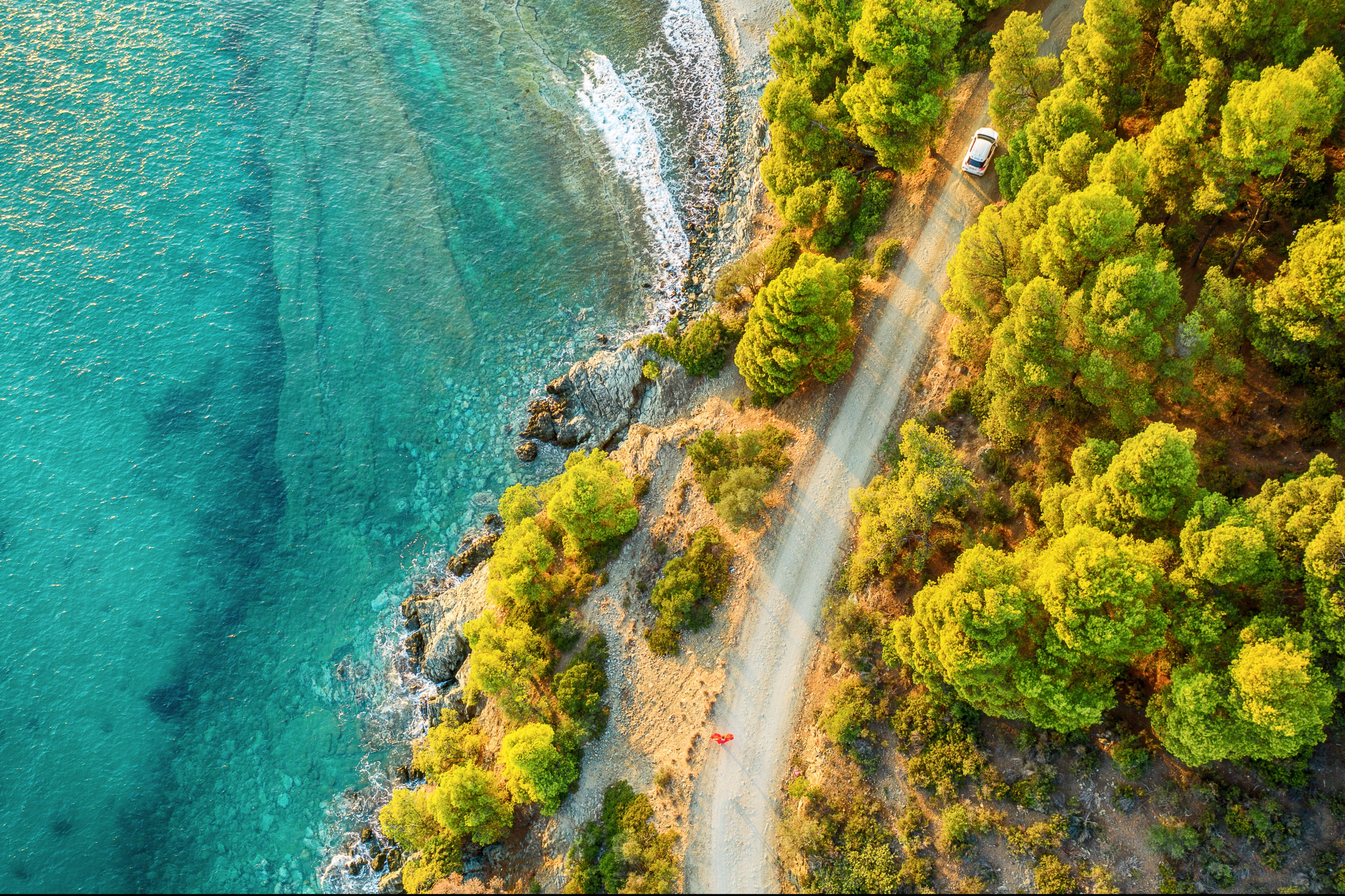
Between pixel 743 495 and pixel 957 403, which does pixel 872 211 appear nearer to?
pixel 957 403

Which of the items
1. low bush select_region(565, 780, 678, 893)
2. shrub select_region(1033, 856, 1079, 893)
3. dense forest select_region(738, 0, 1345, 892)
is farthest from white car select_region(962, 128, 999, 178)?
low bush select_region(565, 780, 678, 893)

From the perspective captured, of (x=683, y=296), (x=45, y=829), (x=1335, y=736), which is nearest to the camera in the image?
(x=1335, y=736)

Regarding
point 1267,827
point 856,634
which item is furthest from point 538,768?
point 1267,827

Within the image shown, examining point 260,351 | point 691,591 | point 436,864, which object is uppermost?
point 691,591

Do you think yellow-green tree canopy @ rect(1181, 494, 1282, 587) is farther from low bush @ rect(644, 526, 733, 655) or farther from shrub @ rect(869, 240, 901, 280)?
shrub @ rect(869, 240, 901, 280)

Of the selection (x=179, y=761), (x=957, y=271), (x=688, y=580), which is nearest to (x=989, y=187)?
(x=957, y=271)

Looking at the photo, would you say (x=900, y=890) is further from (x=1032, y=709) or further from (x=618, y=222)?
(x=618, y=222)

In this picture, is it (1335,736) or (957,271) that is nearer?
(1335,736)
